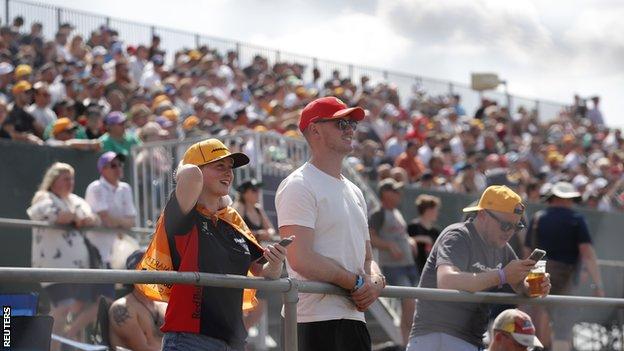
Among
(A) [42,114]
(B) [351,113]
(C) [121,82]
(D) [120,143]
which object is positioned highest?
(C) [121,82]

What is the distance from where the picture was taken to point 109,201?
34.7 ft

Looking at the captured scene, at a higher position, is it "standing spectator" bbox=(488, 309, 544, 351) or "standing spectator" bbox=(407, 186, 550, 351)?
"standing spectator" bbox=(407, 186, 550, 351)

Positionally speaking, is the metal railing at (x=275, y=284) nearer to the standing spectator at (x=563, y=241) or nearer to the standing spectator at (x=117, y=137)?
the standing spectator at (x=563, y=241)

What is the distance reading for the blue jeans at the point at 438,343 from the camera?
654 cm

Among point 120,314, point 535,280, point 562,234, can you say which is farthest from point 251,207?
point 535,280

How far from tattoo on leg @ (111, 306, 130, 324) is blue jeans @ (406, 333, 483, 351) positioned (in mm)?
1700

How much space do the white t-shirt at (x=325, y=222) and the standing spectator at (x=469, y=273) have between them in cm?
64

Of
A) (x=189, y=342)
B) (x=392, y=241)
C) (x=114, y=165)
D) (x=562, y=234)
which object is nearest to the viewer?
(x=189, y=342)

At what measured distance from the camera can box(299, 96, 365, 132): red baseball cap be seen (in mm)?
6160

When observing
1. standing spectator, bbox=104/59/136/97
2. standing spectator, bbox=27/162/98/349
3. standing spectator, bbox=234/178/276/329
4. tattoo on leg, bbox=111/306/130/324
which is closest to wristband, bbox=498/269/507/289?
tattoo on leg, bbox=111/306/130/324

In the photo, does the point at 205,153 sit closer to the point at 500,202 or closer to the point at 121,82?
the point at 500,202

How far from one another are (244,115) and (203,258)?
9721 millimetres

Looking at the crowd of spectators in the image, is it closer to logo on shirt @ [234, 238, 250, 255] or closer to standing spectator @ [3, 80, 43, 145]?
standing spectator @ [3, 80, 43, 145]

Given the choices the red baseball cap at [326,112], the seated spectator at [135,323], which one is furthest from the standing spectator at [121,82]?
the red baseball cap at [326,112]
